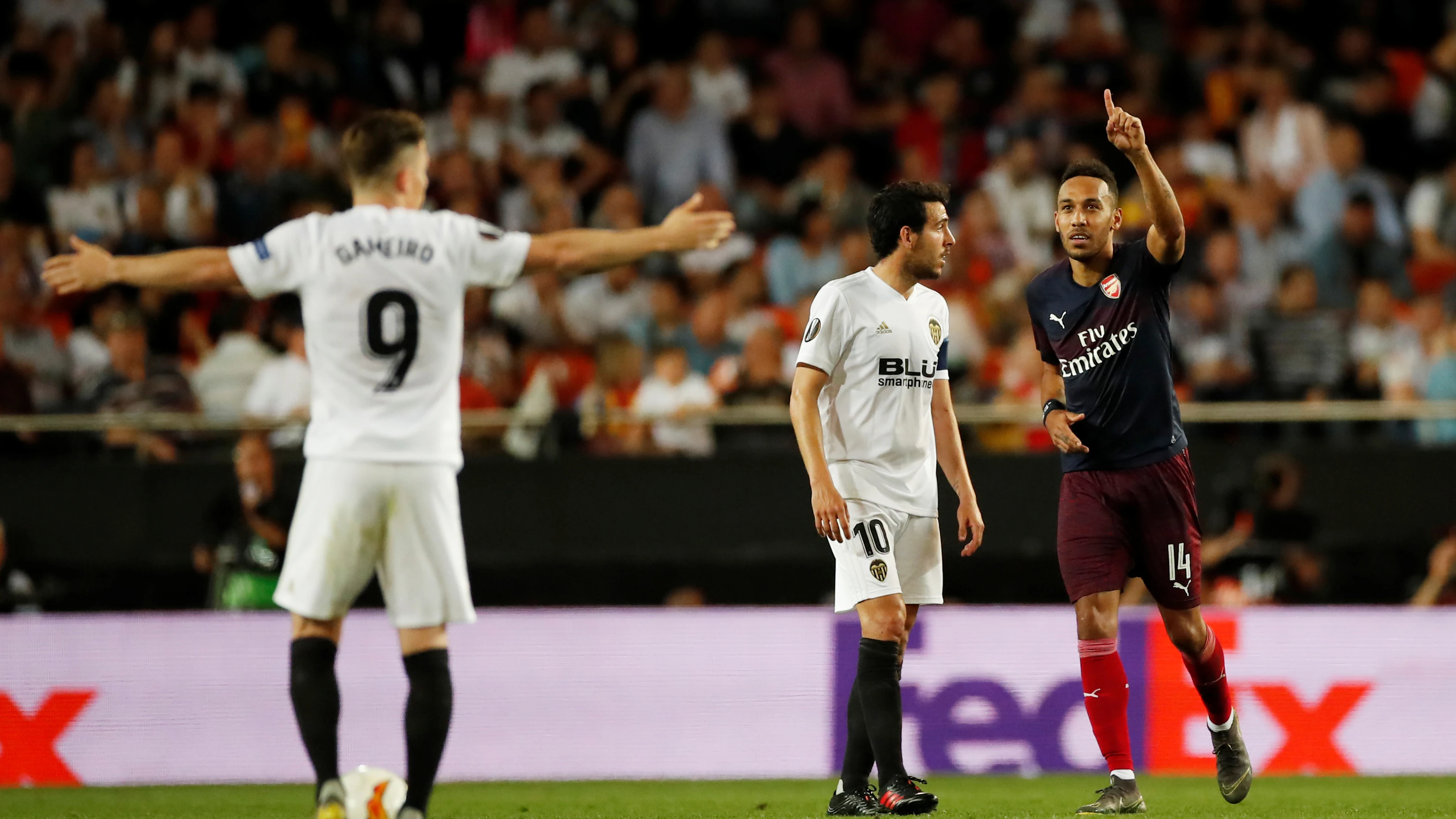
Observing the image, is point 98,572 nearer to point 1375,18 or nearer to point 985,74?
point 985,74

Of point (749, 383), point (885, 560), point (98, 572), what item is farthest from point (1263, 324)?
point (98, 572)

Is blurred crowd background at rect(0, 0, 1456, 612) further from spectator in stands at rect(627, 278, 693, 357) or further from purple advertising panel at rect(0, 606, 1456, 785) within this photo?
purple advertising panel at rect(0, 606, 1456, 785)

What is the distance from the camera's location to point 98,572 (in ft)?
33.5

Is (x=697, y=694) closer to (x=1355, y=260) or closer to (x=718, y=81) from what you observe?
(x=1355, y=260)

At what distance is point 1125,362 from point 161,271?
140 inches

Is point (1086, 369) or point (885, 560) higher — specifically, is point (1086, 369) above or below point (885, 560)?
above

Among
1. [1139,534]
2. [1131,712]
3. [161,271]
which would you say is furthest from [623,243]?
[1131,712]

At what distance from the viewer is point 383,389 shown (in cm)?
517

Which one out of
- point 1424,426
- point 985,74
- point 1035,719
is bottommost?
point 1035,719

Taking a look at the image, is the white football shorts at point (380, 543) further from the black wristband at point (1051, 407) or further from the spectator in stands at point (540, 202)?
the spectator in stands at point (540, 202)

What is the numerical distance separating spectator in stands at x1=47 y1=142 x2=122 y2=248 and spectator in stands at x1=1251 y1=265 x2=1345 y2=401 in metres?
7.90

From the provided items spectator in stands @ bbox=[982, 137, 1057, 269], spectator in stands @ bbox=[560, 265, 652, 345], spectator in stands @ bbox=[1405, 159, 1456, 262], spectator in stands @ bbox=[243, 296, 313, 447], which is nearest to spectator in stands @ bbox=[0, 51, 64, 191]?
spectator in stands @ bbox=[243, 296, 313, 447]

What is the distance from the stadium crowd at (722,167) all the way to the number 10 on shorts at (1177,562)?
13.0 ft

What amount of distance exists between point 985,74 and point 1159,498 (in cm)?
853
